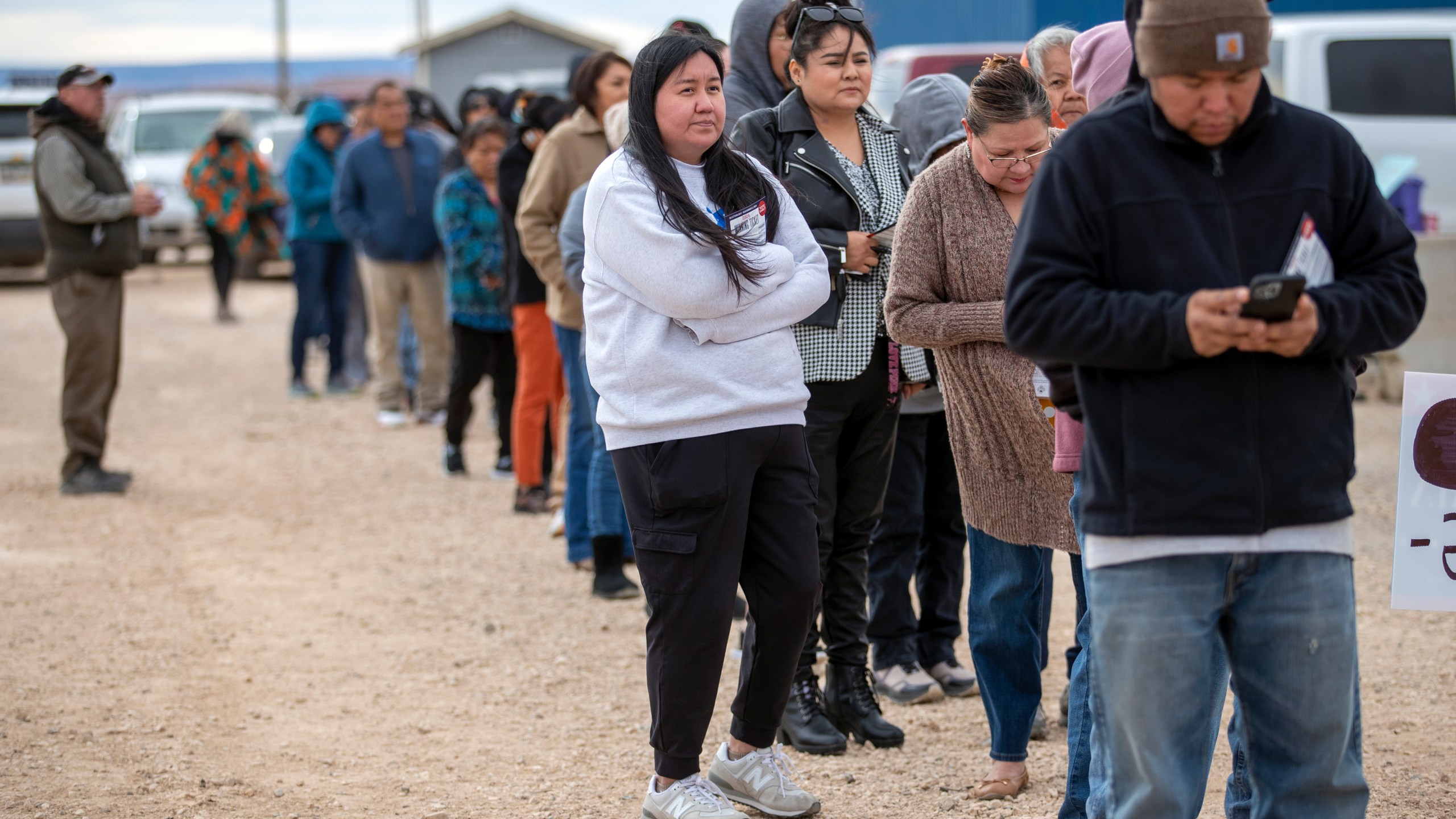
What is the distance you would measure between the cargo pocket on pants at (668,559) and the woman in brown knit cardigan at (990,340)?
73cm

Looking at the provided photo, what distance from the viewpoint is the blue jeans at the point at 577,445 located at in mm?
5832

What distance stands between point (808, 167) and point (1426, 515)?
178 cm

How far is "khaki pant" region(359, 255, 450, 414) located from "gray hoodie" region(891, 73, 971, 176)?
17.7 ft

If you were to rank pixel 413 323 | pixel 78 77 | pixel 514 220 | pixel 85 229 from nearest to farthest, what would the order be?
pixel 514 220 → pixel 78 77 → pixel 85 229 → pixel 413 323

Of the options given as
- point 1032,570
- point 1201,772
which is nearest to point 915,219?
point 1032,570

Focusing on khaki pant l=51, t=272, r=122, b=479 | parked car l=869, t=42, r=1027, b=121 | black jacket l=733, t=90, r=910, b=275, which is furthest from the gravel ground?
parked car l=869, t=42, r=1027, b=121

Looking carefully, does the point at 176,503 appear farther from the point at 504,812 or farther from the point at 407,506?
the point at 504,812

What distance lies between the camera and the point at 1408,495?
3244mm

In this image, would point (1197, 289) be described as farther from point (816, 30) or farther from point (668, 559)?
point (816, 30)

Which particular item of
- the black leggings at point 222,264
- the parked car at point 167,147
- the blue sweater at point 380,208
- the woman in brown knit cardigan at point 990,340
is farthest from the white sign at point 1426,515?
the parked car at point 167,147

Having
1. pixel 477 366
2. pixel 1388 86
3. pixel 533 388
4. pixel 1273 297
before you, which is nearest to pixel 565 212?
pixel 533 388

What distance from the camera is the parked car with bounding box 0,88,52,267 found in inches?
661

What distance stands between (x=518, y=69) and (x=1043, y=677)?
21.1 meters

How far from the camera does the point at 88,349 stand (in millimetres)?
7500
